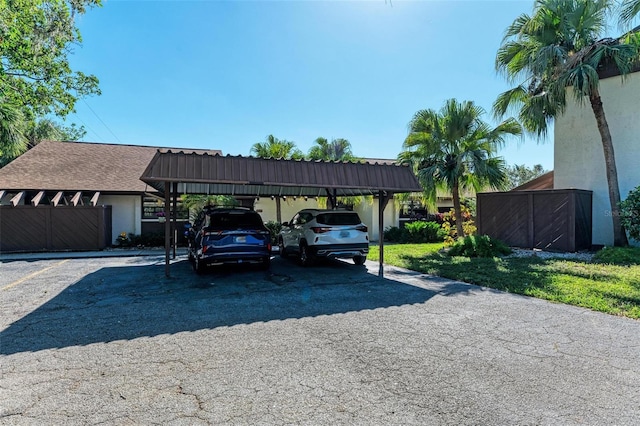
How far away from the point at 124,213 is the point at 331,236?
41.0 ft

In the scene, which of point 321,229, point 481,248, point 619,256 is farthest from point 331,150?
point 619,256

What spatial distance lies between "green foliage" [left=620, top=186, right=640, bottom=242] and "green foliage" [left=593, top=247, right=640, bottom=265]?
0.69 m

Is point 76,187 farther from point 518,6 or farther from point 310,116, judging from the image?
point 518,6

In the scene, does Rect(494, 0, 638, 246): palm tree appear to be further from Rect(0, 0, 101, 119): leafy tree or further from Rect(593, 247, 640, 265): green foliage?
Rect(0, 0, 101, 119): leafy tree

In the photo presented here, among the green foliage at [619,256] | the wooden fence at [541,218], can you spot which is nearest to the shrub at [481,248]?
the wooden fence at [541,218]

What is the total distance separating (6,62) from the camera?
13930mm

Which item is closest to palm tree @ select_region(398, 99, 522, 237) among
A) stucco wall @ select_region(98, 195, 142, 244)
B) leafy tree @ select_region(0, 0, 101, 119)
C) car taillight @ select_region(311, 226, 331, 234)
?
car taillight @ select_region(311, 226, 331, 234)

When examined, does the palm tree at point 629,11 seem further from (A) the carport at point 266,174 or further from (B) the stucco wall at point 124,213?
(B) the stucco wall at point 124,213

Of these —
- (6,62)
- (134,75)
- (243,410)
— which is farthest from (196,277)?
(134,75)

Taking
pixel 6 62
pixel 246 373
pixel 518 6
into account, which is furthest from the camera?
pixel 6 62

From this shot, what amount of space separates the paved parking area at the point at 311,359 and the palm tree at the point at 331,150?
1238 centimetres

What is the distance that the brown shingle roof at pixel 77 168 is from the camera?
16.3 meters

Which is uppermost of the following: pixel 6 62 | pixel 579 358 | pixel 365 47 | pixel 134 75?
pixel 134 75

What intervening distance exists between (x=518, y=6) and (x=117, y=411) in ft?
53.1
